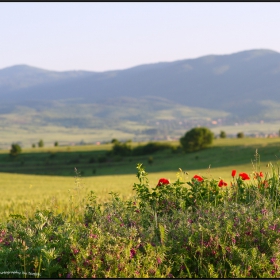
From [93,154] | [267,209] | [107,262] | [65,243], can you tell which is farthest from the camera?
[93,154]

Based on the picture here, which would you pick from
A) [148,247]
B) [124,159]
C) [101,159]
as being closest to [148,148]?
[124,159]

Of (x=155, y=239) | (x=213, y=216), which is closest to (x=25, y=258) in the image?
(x=155, y=239)

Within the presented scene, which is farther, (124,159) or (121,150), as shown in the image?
(121,150)

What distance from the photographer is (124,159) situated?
3398 inches

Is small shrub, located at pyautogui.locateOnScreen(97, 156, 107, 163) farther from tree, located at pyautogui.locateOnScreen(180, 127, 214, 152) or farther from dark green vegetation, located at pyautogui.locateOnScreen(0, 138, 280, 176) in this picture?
tree, located at pyautogui.locateOnScreen(180, 127, 214, 152)

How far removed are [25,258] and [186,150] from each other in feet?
263

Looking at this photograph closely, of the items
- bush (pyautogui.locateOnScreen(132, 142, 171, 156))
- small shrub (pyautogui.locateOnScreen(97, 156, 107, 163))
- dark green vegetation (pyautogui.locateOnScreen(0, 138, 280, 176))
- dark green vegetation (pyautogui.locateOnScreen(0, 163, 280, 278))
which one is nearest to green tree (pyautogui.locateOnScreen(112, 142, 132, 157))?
dark green vegetation (pyautogui.locateOnScreen(0, 138, 280, 176))

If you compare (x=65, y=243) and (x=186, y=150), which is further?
(x=186, y=150)

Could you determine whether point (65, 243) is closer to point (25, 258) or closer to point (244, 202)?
point (25, 258)

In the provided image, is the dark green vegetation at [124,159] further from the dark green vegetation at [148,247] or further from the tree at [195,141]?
the dark green vegetation at [148,247]

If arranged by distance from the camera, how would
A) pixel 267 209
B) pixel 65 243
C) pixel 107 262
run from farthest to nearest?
1. pixel 267 209
2. pixel 65 243
3. pixel 107 262

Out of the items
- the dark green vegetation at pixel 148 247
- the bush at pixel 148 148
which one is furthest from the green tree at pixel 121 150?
the dark green vegetation at pixel 148 247

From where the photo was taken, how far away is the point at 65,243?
704cm

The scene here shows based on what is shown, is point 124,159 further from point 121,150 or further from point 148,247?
point 148,247
